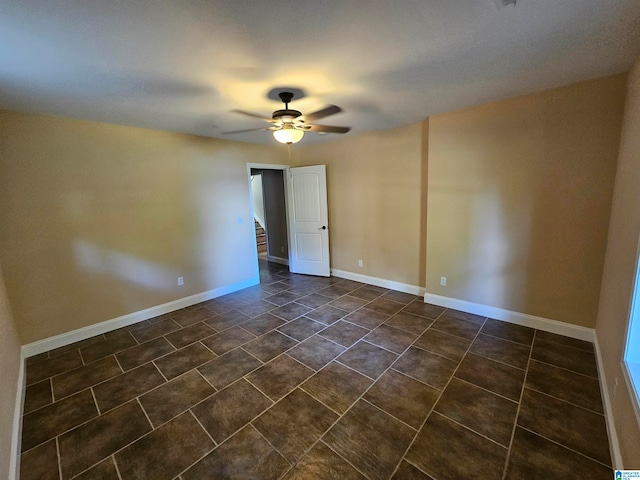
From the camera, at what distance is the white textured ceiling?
134 centimetres

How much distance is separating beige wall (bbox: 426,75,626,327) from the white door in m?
1.97

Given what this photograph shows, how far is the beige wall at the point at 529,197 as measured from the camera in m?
2.40

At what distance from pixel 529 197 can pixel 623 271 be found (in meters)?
1.19

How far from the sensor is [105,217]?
311cm

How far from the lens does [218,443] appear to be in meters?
1.68

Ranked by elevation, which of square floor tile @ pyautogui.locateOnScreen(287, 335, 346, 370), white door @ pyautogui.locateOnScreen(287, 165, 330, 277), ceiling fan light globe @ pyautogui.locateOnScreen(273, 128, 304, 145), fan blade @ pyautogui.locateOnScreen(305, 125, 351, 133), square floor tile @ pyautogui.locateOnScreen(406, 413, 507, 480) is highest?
fan blade @ pyautogui.locateOnScreen(305, 125, 351, 133)

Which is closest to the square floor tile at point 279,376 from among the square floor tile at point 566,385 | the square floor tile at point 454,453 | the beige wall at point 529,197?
the square floor tile at point 454,453

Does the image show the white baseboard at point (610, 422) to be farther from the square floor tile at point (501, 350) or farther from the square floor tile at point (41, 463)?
the square floor tile at point (41, 463)

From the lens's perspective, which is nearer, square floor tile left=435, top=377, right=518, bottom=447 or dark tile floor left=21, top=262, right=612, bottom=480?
dark tile floor left=21, top=262, right=612, bottom=480

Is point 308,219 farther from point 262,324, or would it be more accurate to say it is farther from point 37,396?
point 37,396

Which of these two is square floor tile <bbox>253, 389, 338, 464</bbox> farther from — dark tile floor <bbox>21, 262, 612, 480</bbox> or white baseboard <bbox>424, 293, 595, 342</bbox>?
white baseboard <bbox>424, 293, 595, 342</bbox>

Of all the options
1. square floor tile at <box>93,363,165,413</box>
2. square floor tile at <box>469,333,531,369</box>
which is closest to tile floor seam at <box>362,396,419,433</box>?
square floor tile at <box>469,333,531,369</box>

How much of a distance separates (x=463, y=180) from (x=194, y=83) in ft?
9.80

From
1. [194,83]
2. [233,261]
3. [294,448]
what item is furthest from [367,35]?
[233,261]
